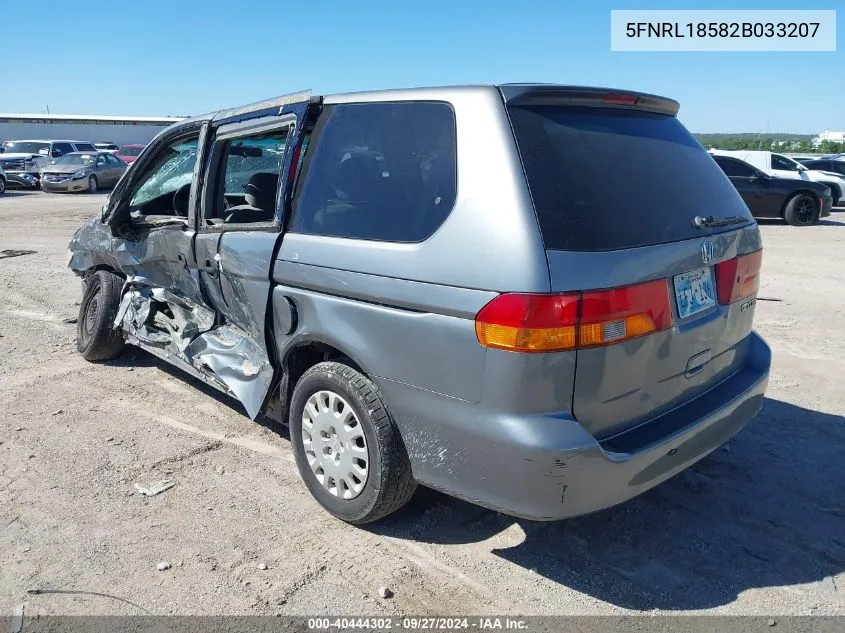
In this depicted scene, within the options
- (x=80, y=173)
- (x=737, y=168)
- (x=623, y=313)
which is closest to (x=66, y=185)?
(x=80, y=173)

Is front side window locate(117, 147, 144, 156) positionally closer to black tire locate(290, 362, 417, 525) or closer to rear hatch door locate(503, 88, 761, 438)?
black tire locate(290, 362, 417, 525)

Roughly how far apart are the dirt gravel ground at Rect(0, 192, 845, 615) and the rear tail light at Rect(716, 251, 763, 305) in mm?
1061

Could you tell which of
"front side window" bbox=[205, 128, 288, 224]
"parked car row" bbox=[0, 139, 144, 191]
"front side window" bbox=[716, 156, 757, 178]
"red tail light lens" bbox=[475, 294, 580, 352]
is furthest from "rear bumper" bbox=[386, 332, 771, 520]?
"parked car row" bbox=[0, 139, 144, 191]

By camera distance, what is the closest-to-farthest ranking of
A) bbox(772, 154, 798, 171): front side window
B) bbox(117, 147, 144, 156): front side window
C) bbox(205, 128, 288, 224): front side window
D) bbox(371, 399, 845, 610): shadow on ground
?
bbox(371, 399, 845, 610): shadow on ground → bbox(205, 128, 288, 224): front side window → bbox(772, 154, 798, 171): front side window → bbox(117, 147, 144, 156): front side window

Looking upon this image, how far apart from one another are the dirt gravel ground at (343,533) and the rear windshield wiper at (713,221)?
1376mm

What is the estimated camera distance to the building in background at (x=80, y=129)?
41.2 metres

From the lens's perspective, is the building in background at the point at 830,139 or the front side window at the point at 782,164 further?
the building in background at the point at 830,139

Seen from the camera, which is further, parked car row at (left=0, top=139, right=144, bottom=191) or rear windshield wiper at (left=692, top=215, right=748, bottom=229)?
parked car row at (left=0, top=139, right=144, bottom=191)

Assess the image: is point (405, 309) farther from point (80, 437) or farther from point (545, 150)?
point (80, 437)

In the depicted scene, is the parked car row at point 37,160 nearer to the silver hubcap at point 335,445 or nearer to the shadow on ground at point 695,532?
the silver hubcap at point 335,445

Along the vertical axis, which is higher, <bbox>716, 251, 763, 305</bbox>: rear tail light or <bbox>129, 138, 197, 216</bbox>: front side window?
<bbox>129, 138, 197, 216</bbox>: front side window

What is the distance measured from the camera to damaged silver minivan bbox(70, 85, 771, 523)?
8.09ft

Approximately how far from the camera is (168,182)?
5.21m

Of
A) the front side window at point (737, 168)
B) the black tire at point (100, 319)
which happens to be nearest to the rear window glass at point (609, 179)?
the black tire at point (100, 319)
